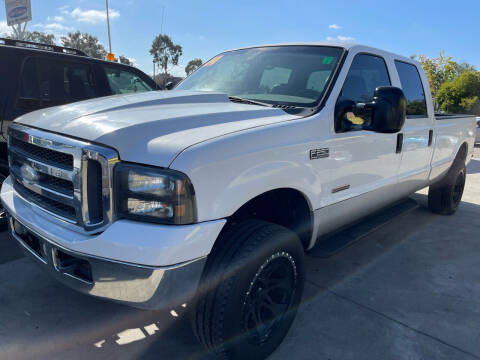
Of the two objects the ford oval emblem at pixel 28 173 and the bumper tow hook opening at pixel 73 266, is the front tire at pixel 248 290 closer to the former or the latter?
the bumper tow hook opening at pixel 73 266

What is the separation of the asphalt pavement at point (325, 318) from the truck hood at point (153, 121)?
1178 millimetres

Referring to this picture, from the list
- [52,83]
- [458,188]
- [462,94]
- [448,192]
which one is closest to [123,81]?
[52,83]

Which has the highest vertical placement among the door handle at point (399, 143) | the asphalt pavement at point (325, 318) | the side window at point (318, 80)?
the side window at point (318, 80)

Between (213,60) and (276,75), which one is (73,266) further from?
(213,60)

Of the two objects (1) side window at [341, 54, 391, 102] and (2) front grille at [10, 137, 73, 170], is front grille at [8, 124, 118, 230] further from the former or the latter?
(1) side window at [341, 54, 391, 102]

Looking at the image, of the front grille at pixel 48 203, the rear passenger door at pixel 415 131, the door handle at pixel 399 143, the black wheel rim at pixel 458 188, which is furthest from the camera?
the black wheel rim at pixel 458 188

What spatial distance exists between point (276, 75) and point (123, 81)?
298 cm

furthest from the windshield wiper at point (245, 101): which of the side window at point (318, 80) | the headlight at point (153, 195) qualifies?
the headlight at point (153, 195)

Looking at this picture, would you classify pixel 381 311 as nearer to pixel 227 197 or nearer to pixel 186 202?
pixel 227 197

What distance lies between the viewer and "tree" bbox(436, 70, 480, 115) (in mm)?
31547

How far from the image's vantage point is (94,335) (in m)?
2.52

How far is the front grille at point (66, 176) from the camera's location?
1.76 m

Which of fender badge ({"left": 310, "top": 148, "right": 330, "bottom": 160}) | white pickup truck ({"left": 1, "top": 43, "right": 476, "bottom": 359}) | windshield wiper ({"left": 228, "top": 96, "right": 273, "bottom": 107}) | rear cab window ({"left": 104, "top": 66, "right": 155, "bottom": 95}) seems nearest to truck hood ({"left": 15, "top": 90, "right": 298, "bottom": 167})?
white pickup truck ({"left": 1, "top": 43, "right": 476, "bottom": 359})

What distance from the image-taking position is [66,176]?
1.91 meters
